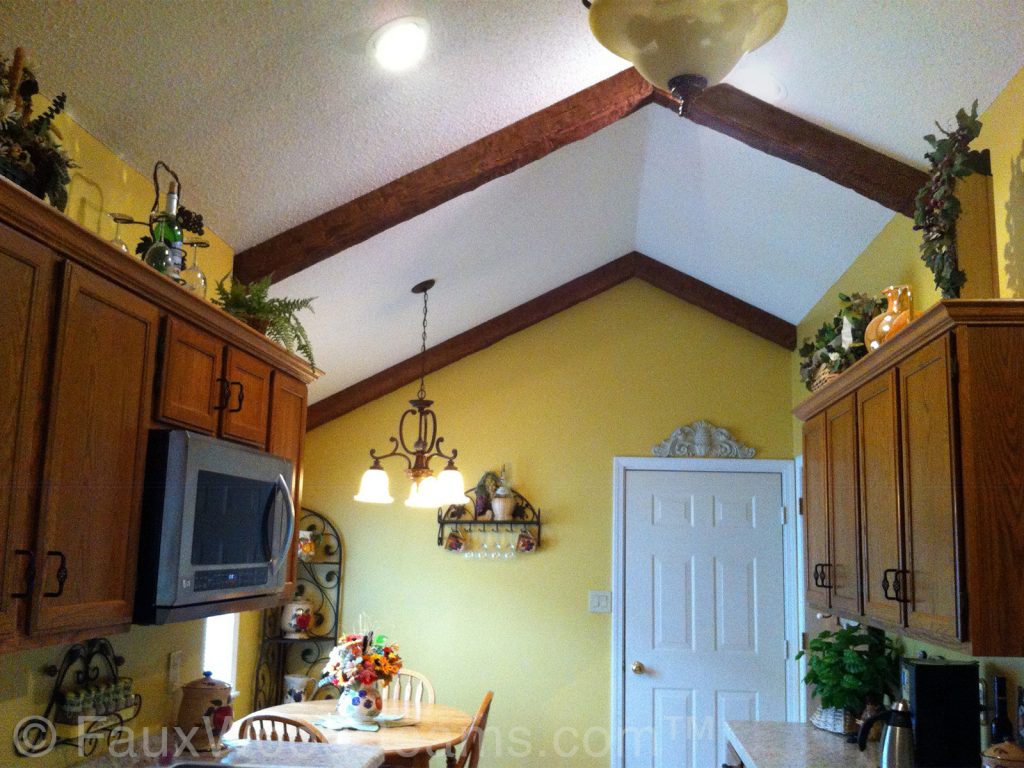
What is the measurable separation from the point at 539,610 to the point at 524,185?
2295mm

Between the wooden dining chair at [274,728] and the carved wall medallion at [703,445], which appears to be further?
the carved wall medallion at [703,445]

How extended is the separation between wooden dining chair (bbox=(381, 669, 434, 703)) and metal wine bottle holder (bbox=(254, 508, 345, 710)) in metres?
0.43

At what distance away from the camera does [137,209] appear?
2566mm

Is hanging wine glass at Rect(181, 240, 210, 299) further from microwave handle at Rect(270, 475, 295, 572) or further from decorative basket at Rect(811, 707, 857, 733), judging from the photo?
decorative basket at Rect(811, 707, 857, 733)

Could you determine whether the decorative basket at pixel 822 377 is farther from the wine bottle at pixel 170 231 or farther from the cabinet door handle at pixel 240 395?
the wine bottle at pixel 170 231

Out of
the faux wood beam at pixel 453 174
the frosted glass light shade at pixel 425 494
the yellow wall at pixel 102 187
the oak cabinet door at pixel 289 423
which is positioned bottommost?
the frosted glass light shade at pixel 425 494

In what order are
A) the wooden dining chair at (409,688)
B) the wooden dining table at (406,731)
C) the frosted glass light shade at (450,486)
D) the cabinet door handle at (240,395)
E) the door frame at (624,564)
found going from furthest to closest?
the door frame at (624,564)
the wooden dining chair at (409,688)
the frosted glass light shade at (450,486)
the wooden dining table at (406,731)
the cabinet door handle at (240,395)

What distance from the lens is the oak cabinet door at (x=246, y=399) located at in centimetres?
254

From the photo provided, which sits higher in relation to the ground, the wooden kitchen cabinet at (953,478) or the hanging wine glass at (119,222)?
the hanging wine glass at (119,222)

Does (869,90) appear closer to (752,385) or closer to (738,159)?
(738,159)

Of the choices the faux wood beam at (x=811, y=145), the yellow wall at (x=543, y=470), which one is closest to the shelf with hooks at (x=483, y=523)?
the yellow wall at (x=543, y=470)

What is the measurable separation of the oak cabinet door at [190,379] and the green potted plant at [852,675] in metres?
2.22

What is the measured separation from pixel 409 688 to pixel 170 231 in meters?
2.80

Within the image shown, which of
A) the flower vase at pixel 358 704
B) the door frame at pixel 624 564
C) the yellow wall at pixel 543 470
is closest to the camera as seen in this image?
the flower vase at pixel 358 704
